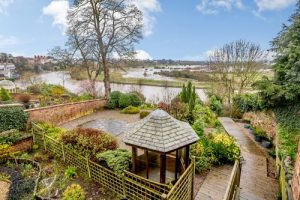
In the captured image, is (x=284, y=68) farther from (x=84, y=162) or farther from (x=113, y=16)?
(x=113, y=16)

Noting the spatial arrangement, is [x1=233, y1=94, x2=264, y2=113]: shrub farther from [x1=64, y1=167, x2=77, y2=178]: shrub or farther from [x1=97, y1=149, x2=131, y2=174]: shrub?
[x1=64, y1=167, x2=77, y2=178]: shrub

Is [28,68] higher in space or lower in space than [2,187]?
higher

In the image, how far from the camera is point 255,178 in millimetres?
8414

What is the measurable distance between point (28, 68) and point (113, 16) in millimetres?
30868

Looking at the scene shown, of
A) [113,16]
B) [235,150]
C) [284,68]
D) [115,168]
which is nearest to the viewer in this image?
[115,168]

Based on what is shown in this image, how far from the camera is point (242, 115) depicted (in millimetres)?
19891

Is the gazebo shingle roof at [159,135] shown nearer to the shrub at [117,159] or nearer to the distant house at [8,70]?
the shrub at [117,159]

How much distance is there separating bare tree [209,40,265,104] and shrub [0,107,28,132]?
1840 centimetres

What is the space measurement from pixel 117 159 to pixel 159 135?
2.13 m

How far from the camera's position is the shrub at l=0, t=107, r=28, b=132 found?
11578 mm

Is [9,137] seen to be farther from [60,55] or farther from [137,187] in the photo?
[60,55]

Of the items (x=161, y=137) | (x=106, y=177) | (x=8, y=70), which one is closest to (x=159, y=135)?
(x=161, y=137)

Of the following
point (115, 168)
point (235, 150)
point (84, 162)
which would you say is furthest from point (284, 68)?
point (84, 162)

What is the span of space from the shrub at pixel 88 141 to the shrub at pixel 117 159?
0.55 m
